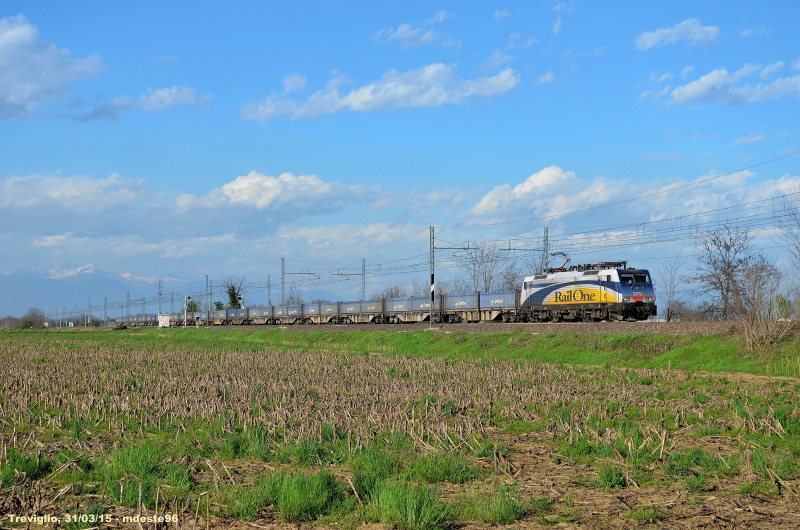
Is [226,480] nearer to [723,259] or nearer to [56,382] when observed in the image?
[56,382]

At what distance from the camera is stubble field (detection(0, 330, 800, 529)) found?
815cm

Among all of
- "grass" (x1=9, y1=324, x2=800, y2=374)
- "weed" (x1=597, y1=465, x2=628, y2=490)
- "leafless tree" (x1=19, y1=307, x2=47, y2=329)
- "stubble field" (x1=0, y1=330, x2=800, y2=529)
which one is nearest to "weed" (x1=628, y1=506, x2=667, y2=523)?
"stubble field" (x1=0, y1=330, x2=800, y2=529)

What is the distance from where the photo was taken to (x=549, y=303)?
49.6m

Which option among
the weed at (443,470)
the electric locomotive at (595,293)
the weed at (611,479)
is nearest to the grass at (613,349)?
the electric locomotive at (595,293)

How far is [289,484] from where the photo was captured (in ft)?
28.2

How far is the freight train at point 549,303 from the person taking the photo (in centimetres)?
4444

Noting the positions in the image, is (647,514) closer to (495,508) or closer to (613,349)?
(495,508)

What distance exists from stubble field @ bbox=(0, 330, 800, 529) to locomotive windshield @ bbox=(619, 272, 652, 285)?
22.9m

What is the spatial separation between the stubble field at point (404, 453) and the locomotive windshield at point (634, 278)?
22900 mm

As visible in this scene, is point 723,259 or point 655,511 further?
point 723,259

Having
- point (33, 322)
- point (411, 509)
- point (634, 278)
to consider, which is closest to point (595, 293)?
point (634, 278)

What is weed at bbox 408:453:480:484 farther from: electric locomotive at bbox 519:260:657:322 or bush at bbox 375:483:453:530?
electric locomotive at bbox 519:260:657:322

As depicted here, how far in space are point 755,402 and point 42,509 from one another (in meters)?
14.7

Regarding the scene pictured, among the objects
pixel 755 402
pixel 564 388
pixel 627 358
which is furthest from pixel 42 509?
pixel 627 358
